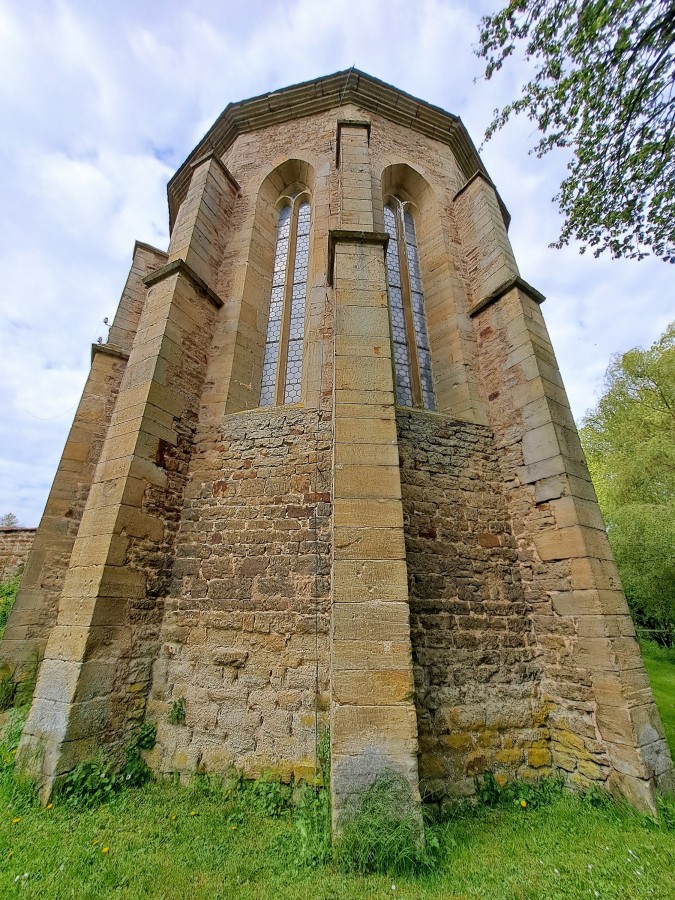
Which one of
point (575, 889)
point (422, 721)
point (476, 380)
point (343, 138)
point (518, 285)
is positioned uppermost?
point (343, 138)

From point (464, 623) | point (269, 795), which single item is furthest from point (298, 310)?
point (269, 795)

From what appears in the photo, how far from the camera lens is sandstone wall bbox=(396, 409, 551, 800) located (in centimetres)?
398

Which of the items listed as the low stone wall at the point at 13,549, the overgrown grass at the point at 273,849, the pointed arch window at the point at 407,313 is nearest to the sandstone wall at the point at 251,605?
the overgrown grass at the point at 273,849

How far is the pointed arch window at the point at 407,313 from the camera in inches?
251

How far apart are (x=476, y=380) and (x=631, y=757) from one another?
15.6 feet

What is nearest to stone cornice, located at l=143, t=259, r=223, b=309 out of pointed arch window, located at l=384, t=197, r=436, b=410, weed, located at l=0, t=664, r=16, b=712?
pointed arch window, located at l=384, t=197, r=436, b=410

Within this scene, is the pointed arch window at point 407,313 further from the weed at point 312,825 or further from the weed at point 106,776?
the weed at point 106,776

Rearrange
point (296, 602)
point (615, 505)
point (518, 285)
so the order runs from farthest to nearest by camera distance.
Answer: point (615, 505)
point (518, 285)
point (296, 602)

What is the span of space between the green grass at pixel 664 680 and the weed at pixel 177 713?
606 centimetres

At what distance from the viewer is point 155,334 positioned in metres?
5.55

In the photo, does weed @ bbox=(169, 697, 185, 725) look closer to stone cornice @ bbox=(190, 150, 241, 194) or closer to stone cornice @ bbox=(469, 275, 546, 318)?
stone cornice @ bbox=(469, 275, 546, 318)

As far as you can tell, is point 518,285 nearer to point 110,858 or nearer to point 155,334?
point 155,334

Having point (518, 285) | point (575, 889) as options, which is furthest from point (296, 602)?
point (518, 285)

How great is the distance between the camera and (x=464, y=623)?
443cm
